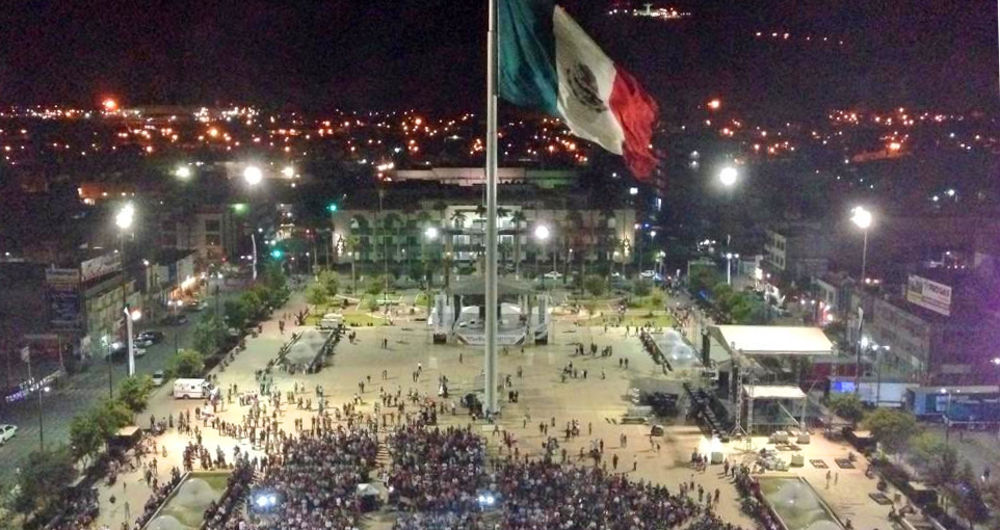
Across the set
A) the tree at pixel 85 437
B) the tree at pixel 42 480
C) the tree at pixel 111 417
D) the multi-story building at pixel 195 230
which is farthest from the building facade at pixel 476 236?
the tree at pixel 42 480

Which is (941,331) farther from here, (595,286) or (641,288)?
(595,286)

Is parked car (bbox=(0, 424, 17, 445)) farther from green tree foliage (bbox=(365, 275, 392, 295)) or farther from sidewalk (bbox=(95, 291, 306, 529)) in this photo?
green tree foliage (bbox=(365, 275, 392, 295))

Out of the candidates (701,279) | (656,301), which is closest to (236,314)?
(656,301)

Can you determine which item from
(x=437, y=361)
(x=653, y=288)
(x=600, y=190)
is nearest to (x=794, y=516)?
(x=437, y=361)

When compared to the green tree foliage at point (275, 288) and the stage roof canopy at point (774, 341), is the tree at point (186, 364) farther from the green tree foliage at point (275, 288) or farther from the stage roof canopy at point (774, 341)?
the stage roof canopy at point (774, 341)

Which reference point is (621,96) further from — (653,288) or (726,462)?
(653,288)

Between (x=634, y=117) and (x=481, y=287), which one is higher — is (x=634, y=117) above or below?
above

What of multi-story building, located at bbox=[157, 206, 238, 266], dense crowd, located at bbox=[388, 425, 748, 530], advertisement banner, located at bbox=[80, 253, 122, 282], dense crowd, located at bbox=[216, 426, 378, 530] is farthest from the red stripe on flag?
multi-story building, located at bbox=[157, 206, 238, 266]
